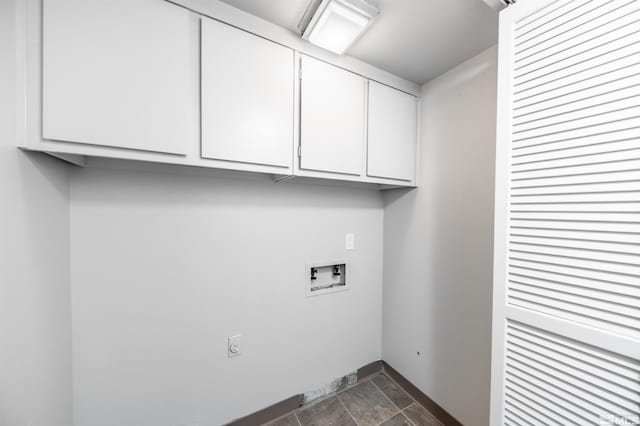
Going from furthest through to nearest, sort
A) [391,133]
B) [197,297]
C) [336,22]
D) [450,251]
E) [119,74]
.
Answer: [391,133] → [450,251] → [197,297] → [336,22] → [119,74]

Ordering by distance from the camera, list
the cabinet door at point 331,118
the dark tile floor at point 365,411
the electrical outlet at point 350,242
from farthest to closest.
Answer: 1. the electrical outlet at point 350,242
2. the dark tile floor at point 365,411
3. the cabinet door at point 331,118

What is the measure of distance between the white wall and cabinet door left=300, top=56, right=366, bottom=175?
61 centimetres

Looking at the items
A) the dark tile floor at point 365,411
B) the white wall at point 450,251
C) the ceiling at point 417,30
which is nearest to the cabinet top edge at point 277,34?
the ceiling at point 417,30

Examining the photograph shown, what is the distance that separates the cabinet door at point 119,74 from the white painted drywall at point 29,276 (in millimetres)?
101

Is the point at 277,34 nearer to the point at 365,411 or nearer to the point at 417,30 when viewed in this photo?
the point at 417,30

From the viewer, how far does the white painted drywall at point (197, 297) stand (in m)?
1.14

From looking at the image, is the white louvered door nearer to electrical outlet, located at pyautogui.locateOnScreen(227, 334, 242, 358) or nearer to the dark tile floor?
the dark tile floor

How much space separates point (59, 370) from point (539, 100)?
2.28 meters

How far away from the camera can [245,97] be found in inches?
45.9

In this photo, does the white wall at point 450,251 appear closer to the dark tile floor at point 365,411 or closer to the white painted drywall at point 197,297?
the dark tile floor at point 365,411

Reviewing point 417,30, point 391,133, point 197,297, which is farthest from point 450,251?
point 197,297

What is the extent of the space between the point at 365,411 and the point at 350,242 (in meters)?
1.22

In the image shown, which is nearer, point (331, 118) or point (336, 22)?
point (336, 22)

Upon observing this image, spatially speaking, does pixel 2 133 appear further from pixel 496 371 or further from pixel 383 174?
pixel 496 371
